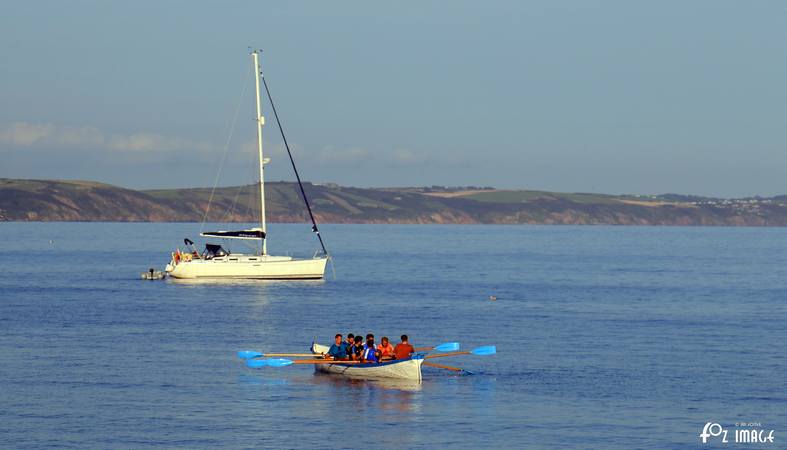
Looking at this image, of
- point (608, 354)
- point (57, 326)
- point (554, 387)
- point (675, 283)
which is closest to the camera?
point (554, 387)

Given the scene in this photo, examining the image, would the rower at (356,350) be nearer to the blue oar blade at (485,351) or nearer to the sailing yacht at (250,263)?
the blue oar blade at (485,351)

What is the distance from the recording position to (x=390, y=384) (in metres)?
48.5

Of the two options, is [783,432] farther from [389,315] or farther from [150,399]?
[389,315]

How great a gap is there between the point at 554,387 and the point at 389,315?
105 ft

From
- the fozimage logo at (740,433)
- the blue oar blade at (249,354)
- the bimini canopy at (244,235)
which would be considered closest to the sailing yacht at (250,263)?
the bimini canopy at (244,235)

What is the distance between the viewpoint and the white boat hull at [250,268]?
334 ft

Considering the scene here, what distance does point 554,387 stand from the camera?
157ft

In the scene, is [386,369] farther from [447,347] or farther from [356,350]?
[447,347]

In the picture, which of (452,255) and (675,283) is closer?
(675,283)

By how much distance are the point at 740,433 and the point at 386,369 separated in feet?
50.9

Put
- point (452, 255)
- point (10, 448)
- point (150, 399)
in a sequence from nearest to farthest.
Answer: point (10, 448), point (150, 399), point (452, 255)

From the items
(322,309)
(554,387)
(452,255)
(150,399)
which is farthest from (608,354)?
(452,255)

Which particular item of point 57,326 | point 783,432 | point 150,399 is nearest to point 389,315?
point 57,326

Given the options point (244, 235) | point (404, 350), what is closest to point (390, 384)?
point (404, 350)
